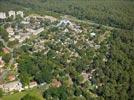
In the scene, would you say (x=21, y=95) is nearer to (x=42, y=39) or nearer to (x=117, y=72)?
(x=117, y=72)

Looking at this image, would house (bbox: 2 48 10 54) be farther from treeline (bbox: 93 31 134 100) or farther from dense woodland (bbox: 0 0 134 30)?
dense woodland (bbox: 0 0 134 30)

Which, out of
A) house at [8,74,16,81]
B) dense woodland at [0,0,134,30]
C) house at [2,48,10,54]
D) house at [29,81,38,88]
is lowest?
dense woodland at [0,0,134,30]

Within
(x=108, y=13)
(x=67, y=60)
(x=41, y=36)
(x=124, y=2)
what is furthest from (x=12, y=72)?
(x=124, y=2)

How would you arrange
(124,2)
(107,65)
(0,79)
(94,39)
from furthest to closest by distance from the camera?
(124,2) → (94,39) → (107,65) → (0,79)

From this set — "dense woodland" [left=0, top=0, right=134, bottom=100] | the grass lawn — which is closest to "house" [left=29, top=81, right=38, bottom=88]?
"dense woodland" [left=0, top=0, right=134, bottom=100]

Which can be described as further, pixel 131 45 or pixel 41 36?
pixel 41 36

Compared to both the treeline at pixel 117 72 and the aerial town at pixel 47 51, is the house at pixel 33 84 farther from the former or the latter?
the treeline at pixel 117 72

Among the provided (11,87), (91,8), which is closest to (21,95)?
(11,87)

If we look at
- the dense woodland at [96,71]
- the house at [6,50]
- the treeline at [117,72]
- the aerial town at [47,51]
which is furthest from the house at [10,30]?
the treeline at [117,72]

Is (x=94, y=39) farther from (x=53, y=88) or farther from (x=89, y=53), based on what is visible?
(x=53, y=88)
